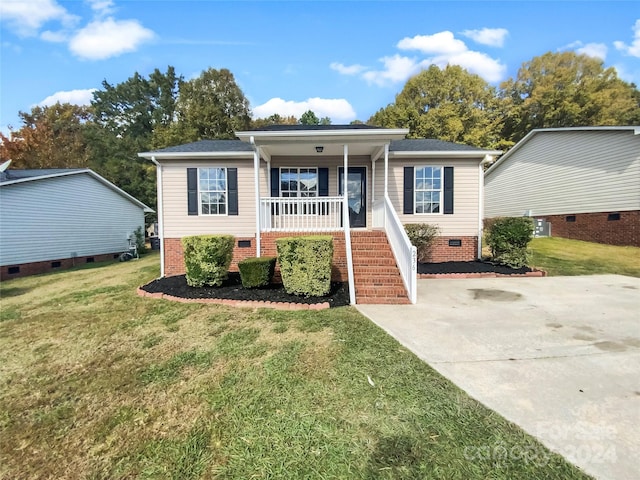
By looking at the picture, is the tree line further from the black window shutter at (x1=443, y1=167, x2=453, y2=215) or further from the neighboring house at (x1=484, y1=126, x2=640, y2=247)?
the black window shutter at (x1=443, y1=167, x2=453, y2=215)

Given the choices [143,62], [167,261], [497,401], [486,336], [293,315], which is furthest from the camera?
[143,62]

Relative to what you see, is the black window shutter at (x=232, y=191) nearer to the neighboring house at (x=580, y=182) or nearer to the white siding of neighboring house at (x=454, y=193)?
the white siding of neighboring house at (x=454, y=193)

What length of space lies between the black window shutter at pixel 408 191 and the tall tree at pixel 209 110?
714 inches

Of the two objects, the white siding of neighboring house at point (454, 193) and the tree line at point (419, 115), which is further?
the tree line at point (419, 115)

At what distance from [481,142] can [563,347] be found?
2414 cm

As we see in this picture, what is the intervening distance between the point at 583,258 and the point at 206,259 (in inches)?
459

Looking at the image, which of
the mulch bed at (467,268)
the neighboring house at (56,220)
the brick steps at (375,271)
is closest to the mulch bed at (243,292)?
the brick steps at (375,271)

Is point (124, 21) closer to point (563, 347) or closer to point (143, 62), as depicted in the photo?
point (563, 347)

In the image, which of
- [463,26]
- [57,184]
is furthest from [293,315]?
[463,26]

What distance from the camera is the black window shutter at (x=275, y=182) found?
9.52 metres

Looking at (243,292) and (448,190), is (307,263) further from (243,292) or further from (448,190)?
(448,190)

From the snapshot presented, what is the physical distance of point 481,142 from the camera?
78.1 ft

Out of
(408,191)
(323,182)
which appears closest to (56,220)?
(323,182)

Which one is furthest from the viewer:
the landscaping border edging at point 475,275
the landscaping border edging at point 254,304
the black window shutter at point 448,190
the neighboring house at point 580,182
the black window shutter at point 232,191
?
the neighboring house at point 580,182
